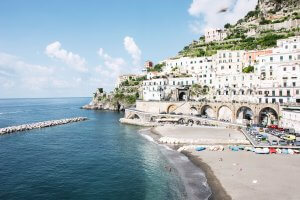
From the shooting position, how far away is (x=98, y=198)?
1416 inches

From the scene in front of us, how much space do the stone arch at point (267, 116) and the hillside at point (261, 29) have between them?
45.2m

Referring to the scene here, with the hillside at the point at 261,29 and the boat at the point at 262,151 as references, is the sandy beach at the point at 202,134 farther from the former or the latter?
the hillside at the point at 261,29

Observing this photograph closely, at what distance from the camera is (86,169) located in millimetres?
48500

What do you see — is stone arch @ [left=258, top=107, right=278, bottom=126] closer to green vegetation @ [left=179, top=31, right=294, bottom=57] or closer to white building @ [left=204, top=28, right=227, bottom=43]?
green vegetation @ [left=179, top=31, right=294, bottom=57]

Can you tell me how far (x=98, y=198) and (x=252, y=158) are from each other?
30.0 m

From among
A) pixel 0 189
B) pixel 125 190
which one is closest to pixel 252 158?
pixel 125 190

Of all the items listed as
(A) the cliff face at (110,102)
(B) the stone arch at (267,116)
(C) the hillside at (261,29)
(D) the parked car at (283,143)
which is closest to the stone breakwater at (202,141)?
(D) the parked car at (283,143)

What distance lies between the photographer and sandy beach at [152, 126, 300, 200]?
3500 cm

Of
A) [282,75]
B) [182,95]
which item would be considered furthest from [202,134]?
[182,95]

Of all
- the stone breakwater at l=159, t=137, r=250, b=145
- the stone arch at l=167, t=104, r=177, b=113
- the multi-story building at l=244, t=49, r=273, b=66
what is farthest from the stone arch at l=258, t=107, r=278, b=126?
the stone arch at l=167, t=104, r=177, b=113

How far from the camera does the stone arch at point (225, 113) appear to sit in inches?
3445

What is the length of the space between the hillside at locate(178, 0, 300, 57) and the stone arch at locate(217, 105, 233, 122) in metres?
41.6

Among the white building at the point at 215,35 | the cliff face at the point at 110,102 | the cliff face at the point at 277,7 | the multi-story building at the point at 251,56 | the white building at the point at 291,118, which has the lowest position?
the white building at the point at 291,118

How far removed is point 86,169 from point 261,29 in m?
122
